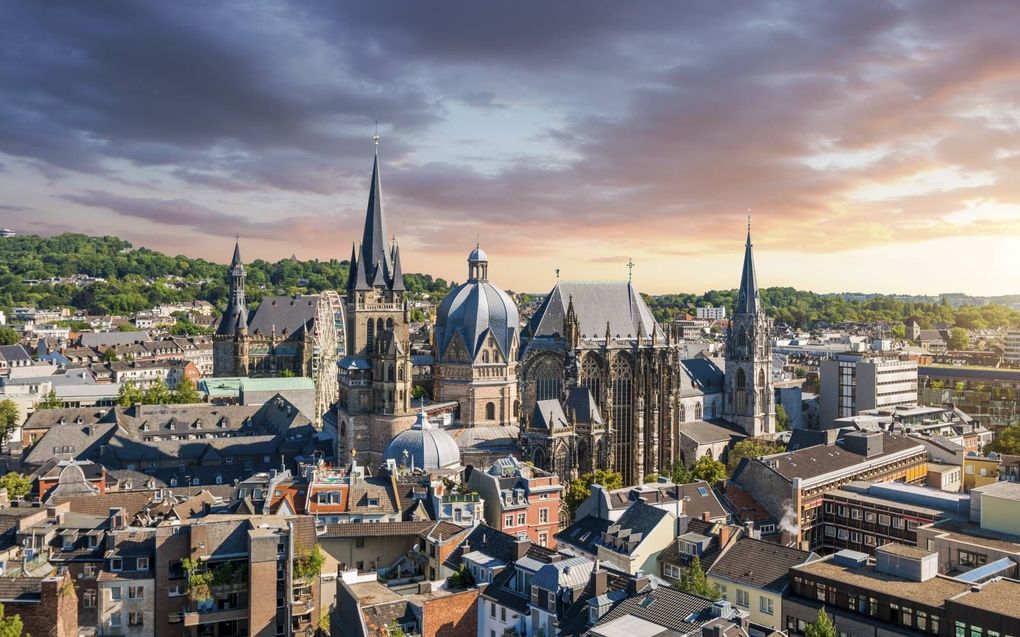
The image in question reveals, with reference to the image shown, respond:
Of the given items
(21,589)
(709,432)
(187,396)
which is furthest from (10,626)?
(187,396)

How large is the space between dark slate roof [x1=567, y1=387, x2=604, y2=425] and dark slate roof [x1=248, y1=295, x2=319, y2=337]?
76.8 m

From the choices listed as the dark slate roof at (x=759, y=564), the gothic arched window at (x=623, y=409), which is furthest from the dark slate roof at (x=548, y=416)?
the dark slate roof at (x=759, y=564)

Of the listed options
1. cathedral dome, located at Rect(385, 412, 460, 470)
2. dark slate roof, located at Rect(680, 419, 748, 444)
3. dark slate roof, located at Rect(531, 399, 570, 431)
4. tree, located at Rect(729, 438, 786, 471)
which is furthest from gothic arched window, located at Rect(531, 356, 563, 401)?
tree, located at Rect(729, 438, 786, 471)

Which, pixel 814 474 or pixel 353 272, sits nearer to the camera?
pixel 814 474

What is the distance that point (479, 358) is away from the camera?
308 feet

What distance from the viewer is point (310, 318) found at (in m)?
158

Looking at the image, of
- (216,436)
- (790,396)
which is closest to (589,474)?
(216,436)

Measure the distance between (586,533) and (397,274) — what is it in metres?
48.3

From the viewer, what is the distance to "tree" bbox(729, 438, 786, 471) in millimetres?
98906

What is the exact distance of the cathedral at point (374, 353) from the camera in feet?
292

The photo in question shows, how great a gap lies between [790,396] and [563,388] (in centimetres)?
5441

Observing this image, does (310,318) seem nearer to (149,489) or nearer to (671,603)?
(149,489)

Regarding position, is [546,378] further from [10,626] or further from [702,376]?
[10,626]

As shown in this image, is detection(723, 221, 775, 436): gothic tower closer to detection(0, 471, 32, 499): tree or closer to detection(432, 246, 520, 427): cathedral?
detection(432, 246, 520, 427): cathedral
